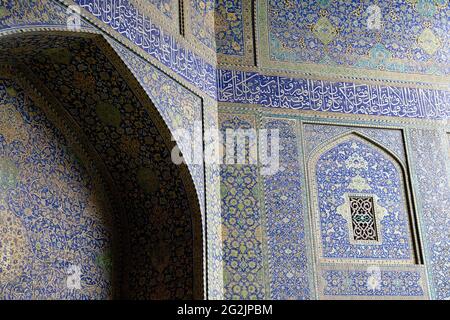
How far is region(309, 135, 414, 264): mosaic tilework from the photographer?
5.61 m

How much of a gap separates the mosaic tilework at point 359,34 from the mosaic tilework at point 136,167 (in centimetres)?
168

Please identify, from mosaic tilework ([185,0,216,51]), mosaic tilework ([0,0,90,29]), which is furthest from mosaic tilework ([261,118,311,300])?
mosaic tilework ([0,0,90,29])

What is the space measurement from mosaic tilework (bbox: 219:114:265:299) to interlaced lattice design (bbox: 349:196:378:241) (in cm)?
87

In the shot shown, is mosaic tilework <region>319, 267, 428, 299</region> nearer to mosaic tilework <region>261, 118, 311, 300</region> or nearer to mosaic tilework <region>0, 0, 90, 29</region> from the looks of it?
mosaic tilework <region>261, 118, 311, 300</region>

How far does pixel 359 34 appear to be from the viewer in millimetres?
6500

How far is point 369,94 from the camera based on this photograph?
6.23 meters

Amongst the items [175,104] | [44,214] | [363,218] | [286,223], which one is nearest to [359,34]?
[363,218]

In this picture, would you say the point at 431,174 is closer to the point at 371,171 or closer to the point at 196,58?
the point at 371,171

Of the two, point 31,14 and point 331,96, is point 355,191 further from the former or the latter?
point 31,14

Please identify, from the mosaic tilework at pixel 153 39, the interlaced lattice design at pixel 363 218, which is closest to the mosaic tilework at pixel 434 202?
the interlaced lattice design at pixel 363 218

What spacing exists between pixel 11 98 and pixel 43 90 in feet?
1.00

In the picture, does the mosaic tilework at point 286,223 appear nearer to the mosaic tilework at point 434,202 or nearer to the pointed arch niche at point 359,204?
the pointed arch niche at point 359,204
